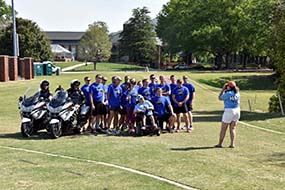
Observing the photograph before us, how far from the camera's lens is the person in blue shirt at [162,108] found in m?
15.1

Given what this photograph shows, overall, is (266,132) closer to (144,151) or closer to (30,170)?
(144,151)

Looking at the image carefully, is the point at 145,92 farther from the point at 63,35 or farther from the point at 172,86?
the point at 63,35

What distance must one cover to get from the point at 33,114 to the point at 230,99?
5.61m

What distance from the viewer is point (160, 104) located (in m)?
15.1

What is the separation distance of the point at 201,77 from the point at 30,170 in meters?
51.7

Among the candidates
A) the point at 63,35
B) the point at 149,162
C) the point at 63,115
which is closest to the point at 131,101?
the point at 63,115

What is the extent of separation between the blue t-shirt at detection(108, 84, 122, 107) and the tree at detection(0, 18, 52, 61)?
187ft

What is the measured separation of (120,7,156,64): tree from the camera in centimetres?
11156

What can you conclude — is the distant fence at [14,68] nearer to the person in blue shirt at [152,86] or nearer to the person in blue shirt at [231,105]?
the person in blue shirt at [152,86]

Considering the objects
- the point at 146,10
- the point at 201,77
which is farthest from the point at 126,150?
the point at 146,10

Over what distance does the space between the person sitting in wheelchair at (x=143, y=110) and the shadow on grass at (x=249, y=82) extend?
41.5 m

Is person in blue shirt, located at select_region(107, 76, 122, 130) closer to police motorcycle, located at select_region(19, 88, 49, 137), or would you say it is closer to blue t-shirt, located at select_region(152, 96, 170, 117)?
blue t-shirt, located at select_region(152, 96, 170, 117)

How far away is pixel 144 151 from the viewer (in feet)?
38.0

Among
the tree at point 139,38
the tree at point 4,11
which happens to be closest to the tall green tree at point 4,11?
the tree at point 4,11
